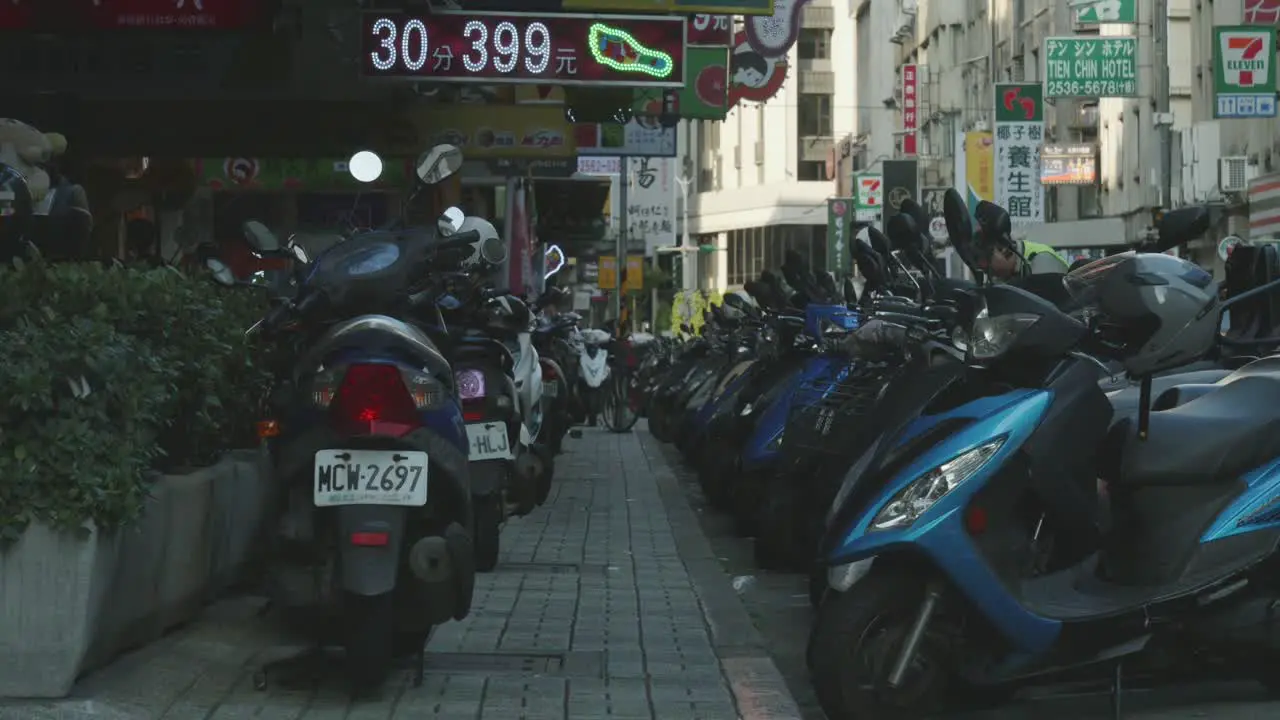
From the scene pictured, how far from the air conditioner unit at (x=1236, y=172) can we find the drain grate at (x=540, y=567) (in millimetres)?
31682

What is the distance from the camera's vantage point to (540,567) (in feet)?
37.6

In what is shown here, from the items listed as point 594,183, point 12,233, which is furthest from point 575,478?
point 594,183

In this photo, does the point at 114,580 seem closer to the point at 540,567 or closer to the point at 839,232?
the point at 540,567

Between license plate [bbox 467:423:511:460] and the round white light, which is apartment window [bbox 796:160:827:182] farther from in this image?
the round white light

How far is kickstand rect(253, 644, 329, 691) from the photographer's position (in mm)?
7168

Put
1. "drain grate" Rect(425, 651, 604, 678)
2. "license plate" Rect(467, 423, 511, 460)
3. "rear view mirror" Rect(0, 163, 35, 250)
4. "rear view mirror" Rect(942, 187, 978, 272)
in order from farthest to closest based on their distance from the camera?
"license plate" Rect(467, 423, 511, 460) → "rear view mirror" Rect(0, 163, 35, 250) → "drain grate" Rect(425, 651, 604, 678) → "rear view mirror" Rect(942, 187, 978, 272)

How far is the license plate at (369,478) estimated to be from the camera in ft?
21.8

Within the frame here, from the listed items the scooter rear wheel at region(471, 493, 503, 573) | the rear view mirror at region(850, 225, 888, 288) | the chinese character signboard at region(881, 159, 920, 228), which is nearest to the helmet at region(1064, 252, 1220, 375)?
the rear view mirror at region(850, 225, 888, 288)

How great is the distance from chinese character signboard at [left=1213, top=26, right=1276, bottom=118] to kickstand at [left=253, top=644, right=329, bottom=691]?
Result: 24.7m

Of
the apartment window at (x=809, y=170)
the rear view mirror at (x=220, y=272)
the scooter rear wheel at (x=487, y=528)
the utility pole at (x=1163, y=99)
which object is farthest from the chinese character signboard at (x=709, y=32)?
the apartment window at (x=809, y=170)

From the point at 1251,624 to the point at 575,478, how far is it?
43.7ft

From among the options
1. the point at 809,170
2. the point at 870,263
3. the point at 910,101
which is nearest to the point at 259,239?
the point at 870,263

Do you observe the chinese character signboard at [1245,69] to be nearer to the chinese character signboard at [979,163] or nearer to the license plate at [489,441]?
the chinese character signboard at [979,163]

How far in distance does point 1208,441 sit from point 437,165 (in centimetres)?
295
